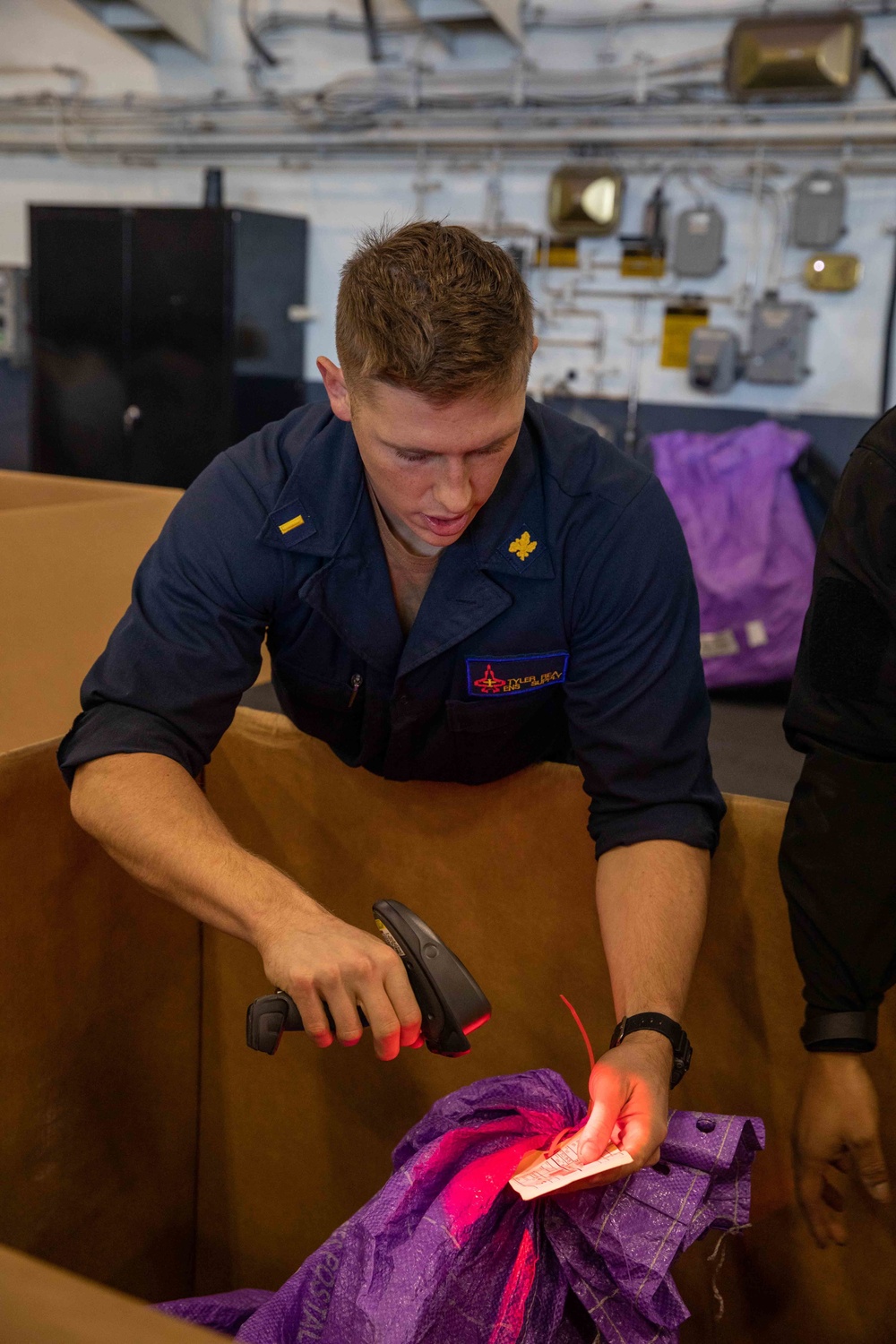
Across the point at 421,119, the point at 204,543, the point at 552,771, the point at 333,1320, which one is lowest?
the point at 333,1320

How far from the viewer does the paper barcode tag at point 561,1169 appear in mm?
717

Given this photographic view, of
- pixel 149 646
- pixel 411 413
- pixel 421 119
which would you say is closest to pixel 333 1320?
pixel 149 646

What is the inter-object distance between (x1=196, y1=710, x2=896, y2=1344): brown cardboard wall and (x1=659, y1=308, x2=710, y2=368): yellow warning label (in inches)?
131

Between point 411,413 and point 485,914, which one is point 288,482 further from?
point 485,914

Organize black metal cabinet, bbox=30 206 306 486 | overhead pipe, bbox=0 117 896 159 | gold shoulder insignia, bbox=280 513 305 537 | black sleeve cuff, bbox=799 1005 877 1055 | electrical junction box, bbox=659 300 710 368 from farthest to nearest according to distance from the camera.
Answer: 1. black metal cabinet, bbox=30 206 306 486
2. electrical junction box, bbox=659 300 710 368
3. overhead pipe, bbox=0 117 896 159
4. gold shoulder insignia, bbox=280 513 305 537
5. black sleeve cuff, bbox=799 1005 877 1055

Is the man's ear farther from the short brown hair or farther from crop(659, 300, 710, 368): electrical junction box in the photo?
crop(659, 300, 710, 368): electrical junction box

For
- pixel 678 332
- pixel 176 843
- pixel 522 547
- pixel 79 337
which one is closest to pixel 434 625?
pixel 522 547

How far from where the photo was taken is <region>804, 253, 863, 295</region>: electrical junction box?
3715mm

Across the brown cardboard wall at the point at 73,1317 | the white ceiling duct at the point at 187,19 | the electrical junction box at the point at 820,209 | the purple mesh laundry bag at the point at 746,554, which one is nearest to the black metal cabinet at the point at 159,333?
the white ceiling duct at the point at 187,19

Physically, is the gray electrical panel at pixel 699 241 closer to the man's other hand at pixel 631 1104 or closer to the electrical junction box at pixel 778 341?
the electrical junction box at pixel 778 341


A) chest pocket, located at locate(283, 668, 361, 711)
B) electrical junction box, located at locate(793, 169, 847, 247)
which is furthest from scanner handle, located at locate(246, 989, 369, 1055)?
electrical junction box, located at locate(793, 169, 847, 247)

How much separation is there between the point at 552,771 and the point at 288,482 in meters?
0.38

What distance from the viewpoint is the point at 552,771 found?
101 centimetres

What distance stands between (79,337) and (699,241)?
2386 millimetres
